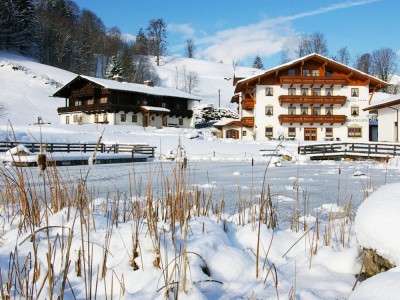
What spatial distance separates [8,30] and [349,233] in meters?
75.2

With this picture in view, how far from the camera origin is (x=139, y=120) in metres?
44.5

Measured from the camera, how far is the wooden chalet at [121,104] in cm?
4175

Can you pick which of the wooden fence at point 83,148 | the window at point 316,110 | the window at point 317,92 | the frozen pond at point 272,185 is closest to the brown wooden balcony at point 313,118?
the window at point 316,110

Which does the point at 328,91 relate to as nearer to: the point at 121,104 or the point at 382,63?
the point at 121,104

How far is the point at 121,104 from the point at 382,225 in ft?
136

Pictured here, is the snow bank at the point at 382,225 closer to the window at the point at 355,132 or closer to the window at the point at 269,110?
the window at the point at 269,110

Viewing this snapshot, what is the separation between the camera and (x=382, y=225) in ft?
6.82

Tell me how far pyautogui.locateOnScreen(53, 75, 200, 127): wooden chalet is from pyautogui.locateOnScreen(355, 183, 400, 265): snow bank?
39895 millimetres

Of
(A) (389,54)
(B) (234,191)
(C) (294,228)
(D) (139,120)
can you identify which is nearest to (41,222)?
(C) (294,228)

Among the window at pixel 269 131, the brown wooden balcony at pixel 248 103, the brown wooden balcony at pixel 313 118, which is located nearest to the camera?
the brown wooden balcony at pixel 313 118

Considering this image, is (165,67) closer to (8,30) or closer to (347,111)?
(8,30)

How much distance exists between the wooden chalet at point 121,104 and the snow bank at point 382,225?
3990 centimetres

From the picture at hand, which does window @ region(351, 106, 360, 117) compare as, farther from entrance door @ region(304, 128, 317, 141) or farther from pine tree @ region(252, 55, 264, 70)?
pine tree @ region(252, 55, 264, 70)

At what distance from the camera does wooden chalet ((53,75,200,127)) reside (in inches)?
1644
